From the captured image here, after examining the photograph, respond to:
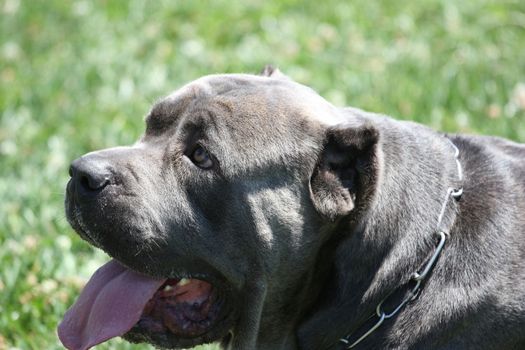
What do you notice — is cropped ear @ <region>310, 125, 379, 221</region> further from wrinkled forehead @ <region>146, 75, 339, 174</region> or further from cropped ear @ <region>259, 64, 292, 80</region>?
cropped ear @ <region>259, 64, 292, 80</region>

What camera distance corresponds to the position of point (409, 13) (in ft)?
30.5

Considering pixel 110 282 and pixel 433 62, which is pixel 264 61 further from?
pixel 110 282

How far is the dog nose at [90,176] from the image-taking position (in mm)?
3924

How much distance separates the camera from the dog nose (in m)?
3.92

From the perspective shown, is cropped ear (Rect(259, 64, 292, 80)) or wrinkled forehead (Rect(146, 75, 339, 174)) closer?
wrinkled forehead (Rect(146, 75, 339, 174))

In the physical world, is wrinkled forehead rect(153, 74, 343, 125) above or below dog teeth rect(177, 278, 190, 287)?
above

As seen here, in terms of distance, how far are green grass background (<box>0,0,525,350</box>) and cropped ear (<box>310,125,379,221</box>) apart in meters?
1.96

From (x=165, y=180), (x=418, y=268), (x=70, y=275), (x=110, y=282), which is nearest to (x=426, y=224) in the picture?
(x=418, y=268)

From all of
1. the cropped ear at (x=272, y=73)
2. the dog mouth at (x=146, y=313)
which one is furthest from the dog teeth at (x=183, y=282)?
the cropped ear at (x=272, y=73)

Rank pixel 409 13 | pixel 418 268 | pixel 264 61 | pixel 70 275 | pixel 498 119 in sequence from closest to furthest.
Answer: pixel 418 268
pixel 70 275
pixel 498 119
pixel 264 61
pixel 409 13

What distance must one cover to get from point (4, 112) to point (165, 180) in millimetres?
4052

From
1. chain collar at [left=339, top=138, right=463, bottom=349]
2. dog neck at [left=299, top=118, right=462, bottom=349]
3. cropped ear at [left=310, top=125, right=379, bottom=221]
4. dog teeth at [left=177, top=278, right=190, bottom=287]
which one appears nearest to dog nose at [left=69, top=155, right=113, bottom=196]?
dog teeth at [left=177, top=278, right=190, bottom=287]

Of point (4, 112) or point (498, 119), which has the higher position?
point (4, 112)

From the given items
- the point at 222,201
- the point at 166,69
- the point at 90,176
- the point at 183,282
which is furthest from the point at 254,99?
the point at 166,69
